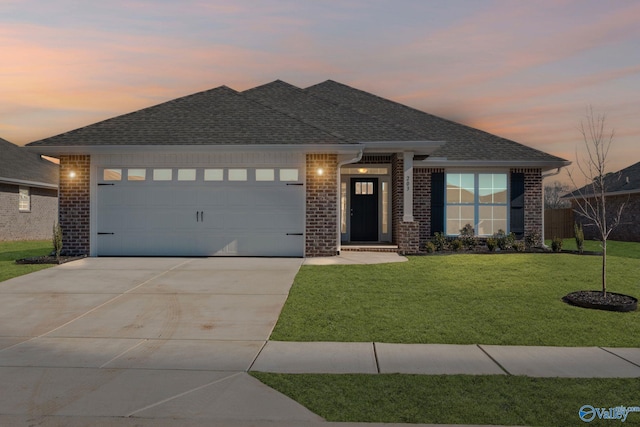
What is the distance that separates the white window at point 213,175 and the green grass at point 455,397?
32.7 feet

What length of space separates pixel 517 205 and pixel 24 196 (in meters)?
25.3

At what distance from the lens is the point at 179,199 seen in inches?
576

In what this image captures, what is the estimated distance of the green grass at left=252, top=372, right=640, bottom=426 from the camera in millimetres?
4145

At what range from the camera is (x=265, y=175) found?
14531 millimetres

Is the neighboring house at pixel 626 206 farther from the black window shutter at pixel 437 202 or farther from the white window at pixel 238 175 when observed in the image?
the white window at pixel 238 175

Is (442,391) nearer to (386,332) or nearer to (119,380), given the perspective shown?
(386,332)

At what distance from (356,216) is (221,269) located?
6.97 metres

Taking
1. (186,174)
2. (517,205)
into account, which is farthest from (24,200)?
(517,205)

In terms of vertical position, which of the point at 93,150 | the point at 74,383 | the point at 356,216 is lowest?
the point at 74,383

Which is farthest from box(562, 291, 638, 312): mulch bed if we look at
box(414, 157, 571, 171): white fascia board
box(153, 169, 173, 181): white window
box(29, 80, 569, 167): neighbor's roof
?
box(153, 169, 173, 181): white window

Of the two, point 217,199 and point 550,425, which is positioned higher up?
point 217,199

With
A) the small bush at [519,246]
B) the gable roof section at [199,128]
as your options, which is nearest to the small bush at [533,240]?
the small bush at [519,246]

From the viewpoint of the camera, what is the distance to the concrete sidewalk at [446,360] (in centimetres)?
536

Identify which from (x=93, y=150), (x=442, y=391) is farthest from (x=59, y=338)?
(x=93, y=150)
